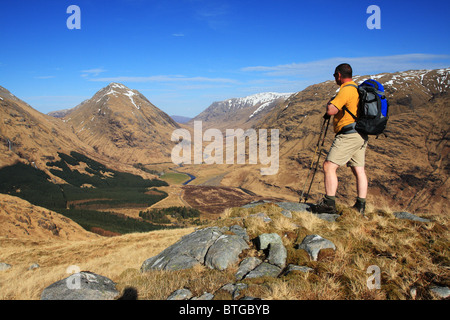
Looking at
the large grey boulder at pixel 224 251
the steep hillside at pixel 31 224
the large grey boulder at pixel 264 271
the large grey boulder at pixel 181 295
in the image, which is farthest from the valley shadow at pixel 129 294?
the steep hillside at pixel 31 224

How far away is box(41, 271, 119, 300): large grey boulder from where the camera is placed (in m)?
4.75

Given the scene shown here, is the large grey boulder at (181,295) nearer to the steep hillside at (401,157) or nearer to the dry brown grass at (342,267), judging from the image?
the dry brown grass at (342,267)

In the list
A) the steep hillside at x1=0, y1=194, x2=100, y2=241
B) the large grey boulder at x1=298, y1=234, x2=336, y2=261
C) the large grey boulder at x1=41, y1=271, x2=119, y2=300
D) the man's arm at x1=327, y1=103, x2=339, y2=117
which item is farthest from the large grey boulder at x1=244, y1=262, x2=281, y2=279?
the steep hillside at x1=0, y1=194, x2=100, y2=241

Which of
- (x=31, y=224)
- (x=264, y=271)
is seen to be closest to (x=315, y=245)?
(x=264, y=271)

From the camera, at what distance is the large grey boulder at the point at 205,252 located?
6316mm

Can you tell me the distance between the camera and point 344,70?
6.55 m

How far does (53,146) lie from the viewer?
16850cm

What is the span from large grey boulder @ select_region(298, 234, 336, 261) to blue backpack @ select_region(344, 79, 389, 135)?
116 inches

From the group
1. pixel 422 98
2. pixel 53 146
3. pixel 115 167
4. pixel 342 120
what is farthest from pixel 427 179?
pixel 53 146

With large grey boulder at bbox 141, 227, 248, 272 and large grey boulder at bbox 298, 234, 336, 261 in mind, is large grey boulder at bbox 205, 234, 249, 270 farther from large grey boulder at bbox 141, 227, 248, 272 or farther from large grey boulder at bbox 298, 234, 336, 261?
large grey boulder at bbox 298, 234, 336, 261

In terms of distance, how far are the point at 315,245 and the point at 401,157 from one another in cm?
12317

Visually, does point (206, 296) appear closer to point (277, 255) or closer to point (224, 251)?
point (224, 251)
